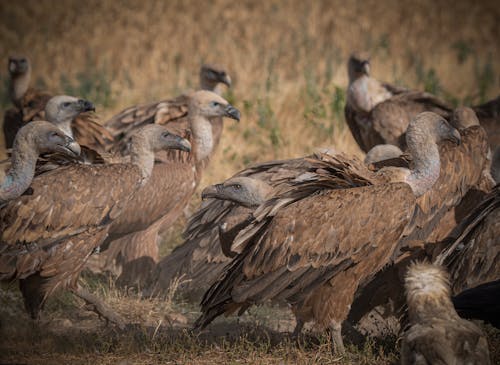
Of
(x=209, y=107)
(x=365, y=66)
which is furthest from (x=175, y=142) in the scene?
(x=365, y=66)

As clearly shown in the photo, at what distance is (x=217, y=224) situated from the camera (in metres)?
6.82

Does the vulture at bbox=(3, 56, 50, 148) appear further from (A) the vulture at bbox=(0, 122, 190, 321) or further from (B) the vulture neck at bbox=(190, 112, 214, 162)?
(A) the vulture at bbox=(0, 122, 190, 321)

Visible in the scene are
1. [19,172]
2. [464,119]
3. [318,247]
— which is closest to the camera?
[318,247]

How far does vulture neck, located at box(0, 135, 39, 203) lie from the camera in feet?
18.1

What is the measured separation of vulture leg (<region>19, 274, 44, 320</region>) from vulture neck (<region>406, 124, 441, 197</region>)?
2730 mm

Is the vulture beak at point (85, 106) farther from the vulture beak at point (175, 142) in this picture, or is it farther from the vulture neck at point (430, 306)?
the vulture neck at point (430, 306)

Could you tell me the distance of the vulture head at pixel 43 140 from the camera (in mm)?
5660

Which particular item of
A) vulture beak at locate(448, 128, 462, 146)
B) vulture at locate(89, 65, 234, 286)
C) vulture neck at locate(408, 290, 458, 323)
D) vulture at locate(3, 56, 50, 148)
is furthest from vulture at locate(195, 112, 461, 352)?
vulture at locate(3, 56, 50, 148)

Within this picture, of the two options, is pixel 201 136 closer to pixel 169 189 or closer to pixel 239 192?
pixel 169 189

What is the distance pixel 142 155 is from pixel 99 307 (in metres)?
1.25

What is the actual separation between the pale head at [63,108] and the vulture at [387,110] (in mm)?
3184

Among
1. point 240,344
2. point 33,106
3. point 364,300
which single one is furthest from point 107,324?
point 33,106

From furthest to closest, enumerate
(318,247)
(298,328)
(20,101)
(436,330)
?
(20,101), (298,328), (318,247), (436,330)

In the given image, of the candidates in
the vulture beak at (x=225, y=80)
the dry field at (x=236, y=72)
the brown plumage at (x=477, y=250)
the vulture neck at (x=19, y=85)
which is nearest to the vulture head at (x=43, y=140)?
the dry field at (x=236, y=72)
